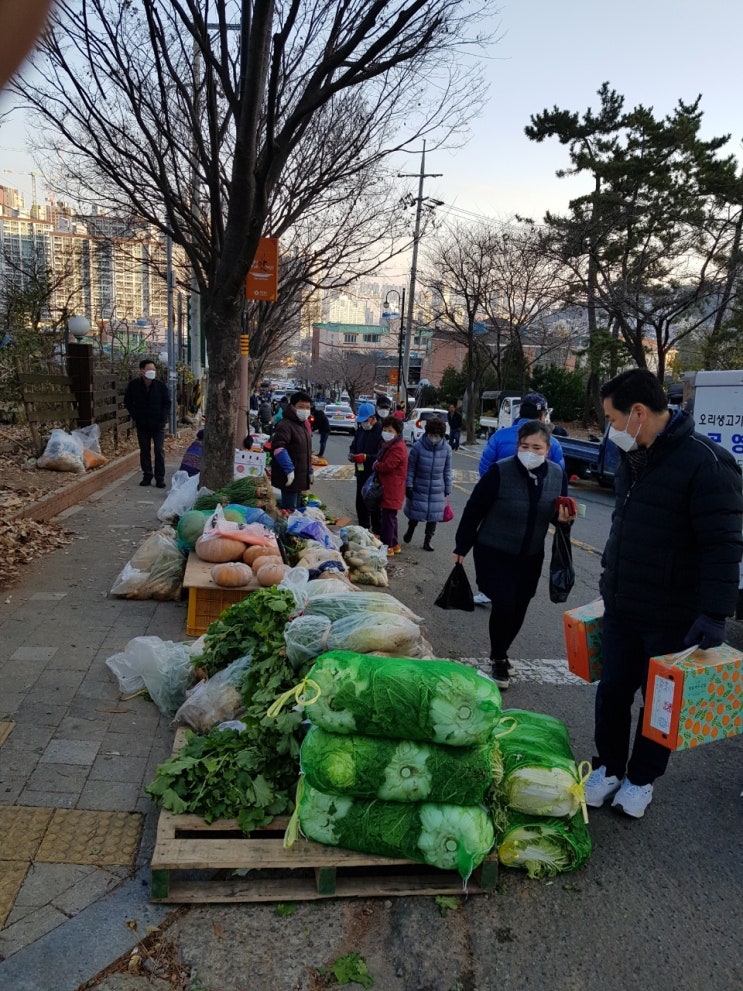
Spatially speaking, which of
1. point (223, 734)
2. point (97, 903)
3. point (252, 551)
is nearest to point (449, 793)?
point (223, 734)

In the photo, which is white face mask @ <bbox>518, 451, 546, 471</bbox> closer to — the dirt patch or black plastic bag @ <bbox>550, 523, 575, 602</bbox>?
black plastic bag @ <bbox>550, 523, 575, 602</bbox>

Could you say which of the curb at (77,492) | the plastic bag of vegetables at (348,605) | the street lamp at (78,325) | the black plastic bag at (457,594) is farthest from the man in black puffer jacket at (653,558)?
the street lamp at (78,325)

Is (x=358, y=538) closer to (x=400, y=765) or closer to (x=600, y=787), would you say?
(x=600, y=787)

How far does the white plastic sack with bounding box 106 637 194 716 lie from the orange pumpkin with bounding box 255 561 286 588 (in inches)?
32.4

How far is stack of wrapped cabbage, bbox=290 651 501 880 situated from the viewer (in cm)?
261

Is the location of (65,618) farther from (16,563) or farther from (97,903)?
(97,903)

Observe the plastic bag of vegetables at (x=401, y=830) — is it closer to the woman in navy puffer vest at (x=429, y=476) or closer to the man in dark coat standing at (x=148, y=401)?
the woman in navy puffer vest at (x=429, y=476)

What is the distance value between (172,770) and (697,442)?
2670 millimetres

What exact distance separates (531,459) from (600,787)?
1.98m

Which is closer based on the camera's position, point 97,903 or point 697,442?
point 97,903

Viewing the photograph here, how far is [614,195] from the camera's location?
72.2 ft

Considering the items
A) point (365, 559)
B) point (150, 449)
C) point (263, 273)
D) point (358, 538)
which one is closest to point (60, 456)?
point (150, 449)

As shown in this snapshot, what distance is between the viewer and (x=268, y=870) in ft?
9.05

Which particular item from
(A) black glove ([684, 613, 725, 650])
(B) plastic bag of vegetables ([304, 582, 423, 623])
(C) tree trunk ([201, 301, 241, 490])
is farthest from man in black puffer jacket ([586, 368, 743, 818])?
(C) tree trunk ([201, 301, 241, 490])
